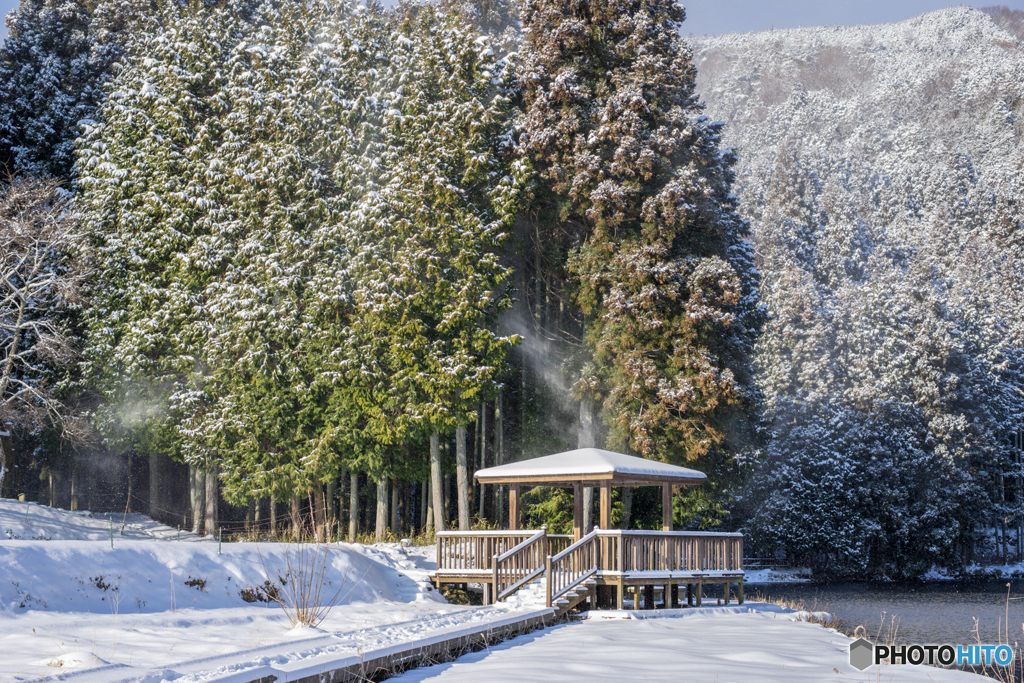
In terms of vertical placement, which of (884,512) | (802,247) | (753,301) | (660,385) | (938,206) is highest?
(938,206)

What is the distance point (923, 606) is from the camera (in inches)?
1150

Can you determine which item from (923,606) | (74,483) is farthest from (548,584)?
(74,483)

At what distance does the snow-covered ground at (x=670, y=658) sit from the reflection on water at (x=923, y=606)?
3549mm

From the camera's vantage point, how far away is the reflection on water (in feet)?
68.9

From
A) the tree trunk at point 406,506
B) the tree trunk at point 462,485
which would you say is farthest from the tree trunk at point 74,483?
the tree trunk at point 462,485

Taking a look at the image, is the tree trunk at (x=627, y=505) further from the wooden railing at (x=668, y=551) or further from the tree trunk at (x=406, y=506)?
the tree trunk at (x=406, y=506)

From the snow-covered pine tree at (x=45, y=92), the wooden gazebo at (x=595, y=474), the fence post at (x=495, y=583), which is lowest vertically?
the fence post at (x=495, y=583)

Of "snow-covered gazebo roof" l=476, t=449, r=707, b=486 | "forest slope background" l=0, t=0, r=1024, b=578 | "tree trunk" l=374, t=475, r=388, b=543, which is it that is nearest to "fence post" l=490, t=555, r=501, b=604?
"snow-covered gazebo roof" l=476, t=449, r=707, b=486

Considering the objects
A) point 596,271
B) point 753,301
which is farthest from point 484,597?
point 753,301

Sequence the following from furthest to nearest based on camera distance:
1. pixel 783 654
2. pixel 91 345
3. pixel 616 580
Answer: pixel 91 345, pixel 616 580, pixel 783 654

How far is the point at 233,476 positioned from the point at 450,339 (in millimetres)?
6772

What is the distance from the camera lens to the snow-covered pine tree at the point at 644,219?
879 inches

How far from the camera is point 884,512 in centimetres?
4197

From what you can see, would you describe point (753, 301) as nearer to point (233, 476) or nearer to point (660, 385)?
point (660, 385)
